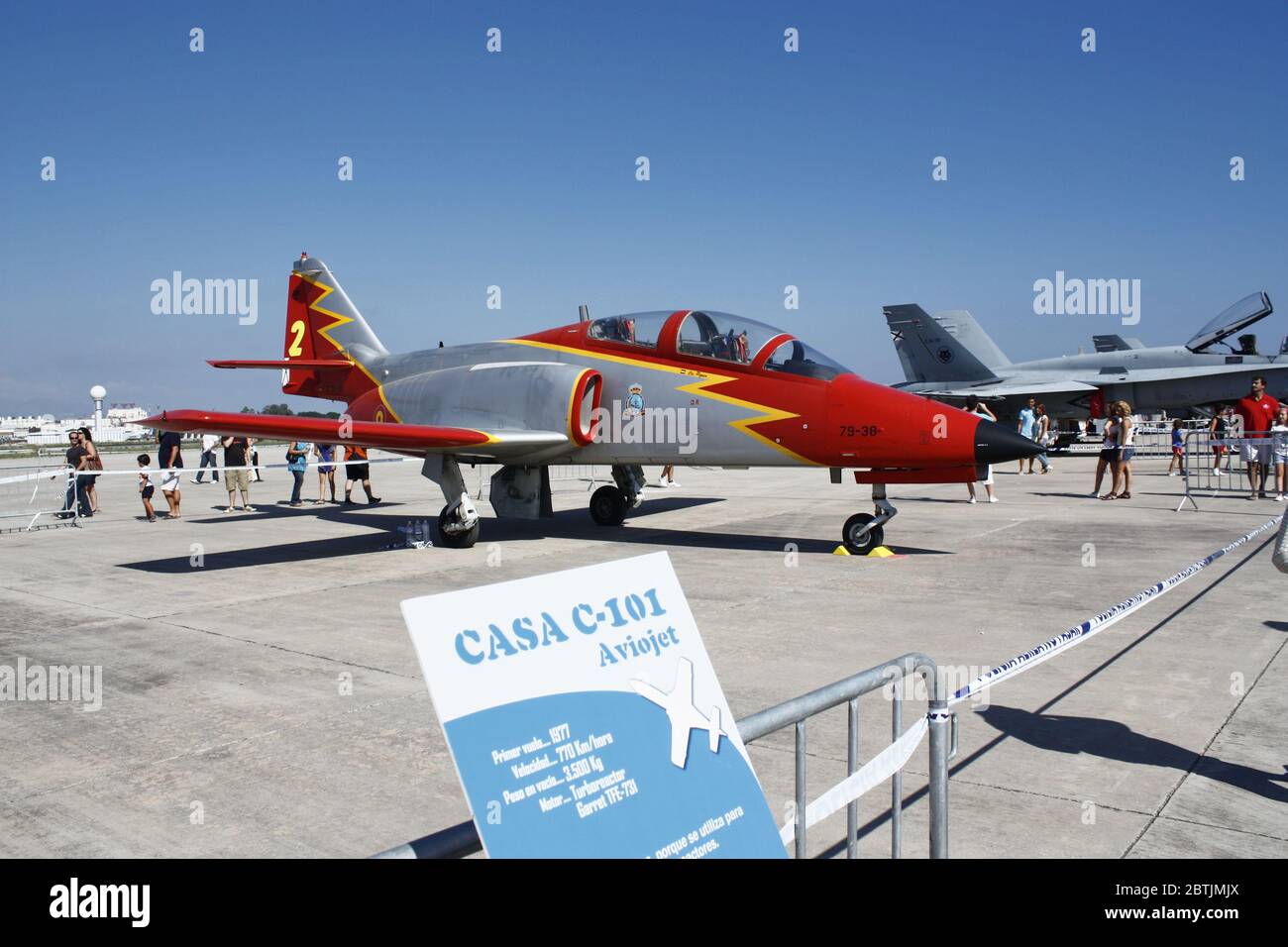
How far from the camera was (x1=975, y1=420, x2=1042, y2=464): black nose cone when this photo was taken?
9.40m

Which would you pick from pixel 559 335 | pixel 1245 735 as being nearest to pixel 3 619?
pixel 559 335

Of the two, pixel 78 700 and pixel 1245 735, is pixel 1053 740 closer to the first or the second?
pixel 1245 735

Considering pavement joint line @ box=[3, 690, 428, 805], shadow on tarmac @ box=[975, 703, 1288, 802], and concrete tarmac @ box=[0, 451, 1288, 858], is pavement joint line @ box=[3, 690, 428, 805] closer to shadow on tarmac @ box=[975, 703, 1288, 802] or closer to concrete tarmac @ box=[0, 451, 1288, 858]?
concrete tarmac @ box=[0, 451, 1288, 858]

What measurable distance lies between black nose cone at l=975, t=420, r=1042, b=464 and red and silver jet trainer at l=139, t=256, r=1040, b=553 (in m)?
0.02

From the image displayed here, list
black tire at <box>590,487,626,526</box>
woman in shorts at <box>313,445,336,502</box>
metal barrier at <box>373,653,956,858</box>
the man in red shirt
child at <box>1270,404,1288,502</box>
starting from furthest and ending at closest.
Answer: woman in shorts at <box>313,445,336,502</box>
the man in red shirt
child at <box>1270,404,1288,502</box>
black tire at <box>590,487,626,526</box>
metal barrier at <box>373,653,956,858</box>

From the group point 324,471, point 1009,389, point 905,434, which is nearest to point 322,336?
point 324,471

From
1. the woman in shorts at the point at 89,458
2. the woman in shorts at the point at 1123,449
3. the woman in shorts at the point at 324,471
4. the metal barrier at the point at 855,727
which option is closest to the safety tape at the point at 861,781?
the metal barrier at the point at 855,727

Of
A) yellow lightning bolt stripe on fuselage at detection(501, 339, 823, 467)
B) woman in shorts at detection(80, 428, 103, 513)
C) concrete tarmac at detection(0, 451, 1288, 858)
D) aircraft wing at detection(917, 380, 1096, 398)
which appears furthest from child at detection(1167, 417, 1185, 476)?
woman in shorts at detection(80, 428, 103, 513)

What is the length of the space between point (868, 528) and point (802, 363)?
201 centimetres

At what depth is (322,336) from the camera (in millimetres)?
16422

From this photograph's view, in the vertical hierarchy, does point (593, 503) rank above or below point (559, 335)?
below

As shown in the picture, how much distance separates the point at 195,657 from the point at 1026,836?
17.6 feet
